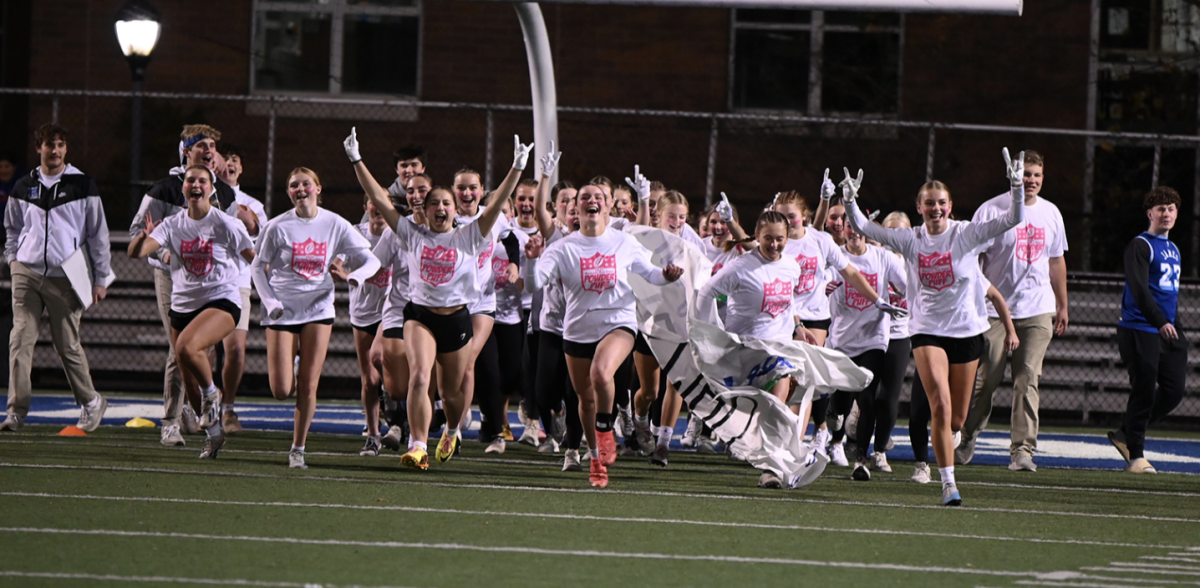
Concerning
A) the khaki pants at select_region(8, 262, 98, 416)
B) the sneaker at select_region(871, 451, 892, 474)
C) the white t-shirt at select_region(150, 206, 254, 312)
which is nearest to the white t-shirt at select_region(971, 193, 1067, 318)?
the sneaker at select_region(871, 451, 892, 474)

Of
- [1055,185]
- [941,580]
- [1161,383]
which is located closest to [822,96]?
[1055,185]

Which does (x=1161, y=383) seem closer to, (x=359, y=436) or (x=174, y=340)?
(x=359, y=436)

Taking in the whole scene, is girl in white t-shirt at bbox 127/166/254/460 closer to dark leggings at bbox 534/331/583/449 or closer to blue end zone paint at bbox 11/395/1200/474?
dark leggings at bbox 534/331/583/449

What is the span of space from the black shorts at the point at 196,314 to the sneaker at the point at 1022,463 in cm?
556

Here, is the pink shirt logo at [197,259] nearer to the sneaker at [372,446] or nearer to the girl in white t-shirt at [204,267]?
the girl in white t-shirt at [204,267]

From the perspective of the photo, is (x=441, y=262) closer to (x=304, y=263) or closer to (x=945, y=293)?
(x=304, y=263)

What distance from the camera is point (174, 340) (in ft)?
33.5

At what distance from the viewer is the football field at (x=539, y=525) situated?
19.4 ft

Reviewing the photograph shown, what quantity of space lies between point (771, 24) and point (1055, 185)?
3.78m

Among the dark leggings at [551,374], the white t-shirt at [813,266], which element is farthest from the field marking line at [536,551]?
the white t-shirt at [813,266]

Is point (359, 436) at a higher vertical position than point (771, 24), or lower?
lower

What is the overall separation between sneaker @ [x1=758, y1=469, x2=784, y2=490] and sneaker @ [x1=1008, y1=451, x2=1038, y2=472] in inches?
96.1

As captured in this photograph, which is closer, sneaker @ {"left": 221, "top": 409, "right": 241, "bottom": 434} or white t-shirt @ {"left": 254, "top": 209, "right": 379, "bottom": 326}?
white t-shirt @ {"left": 254, "top": 209, "right": 379, "bottom": 326}

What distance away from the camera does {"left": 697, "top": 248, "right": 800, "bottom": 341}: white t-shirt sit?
9.33 m
